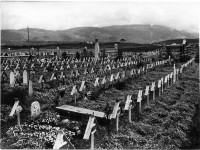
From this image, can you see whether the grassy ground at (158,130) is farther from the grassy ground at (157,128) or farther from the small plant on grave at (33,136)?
the small plant on grave at (33,136)

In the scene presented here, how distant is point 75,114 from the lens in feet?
26.9

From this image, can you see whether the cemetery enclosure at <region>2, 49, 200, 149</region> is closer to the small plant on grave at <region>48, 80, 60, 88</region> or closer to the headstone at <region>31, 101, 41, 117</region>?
the headstone at <region>31, 101, 41, 117</region>

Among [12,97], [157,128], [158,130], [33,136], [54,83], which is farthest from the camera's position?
[54,83]

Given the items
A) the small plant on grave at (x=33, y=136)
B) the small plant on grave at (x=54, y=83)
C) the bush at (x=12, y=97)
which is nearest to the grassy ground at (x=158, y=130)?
the small plant on grave at (x=33, y=136)

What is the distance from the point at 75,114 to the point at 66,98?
3347 mm

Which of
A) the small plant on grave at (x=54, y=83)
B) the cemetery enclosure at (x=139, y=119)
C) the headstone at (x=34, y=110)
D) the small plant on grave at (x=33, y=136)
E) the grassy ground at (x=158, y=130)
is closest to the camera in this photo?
the small plant on grave at (x=33, y=136)

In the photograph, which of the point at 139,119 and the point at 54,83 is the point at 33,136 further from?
the point at 54,83

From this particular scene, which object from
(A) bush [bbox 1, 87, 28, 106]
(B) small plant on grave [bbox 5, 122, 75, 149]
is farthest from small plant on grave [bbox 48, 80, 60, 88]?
(B) small plant on grave [bbox 5, 122, 75, 149]

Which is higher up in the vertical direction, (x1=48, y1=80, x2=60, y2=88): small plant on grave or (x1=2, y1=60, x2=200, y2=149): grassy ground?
(x1=48, y1=80, x2=60, y2=88): small plant on grave

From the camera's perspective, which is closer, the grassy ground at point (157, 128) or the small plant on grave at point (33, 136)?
the small plant on grave at point (33, 136)

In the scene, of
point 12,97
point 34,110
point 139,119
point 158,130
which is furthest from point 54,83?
point 158,130

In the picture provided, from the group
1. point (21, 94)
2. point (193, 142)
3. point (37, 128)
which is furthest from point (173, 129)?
point (21, 94)

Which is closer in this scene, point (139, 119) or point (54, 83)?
point (139, 119)

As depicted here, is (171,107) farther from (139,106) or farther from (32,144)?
(32,144)
